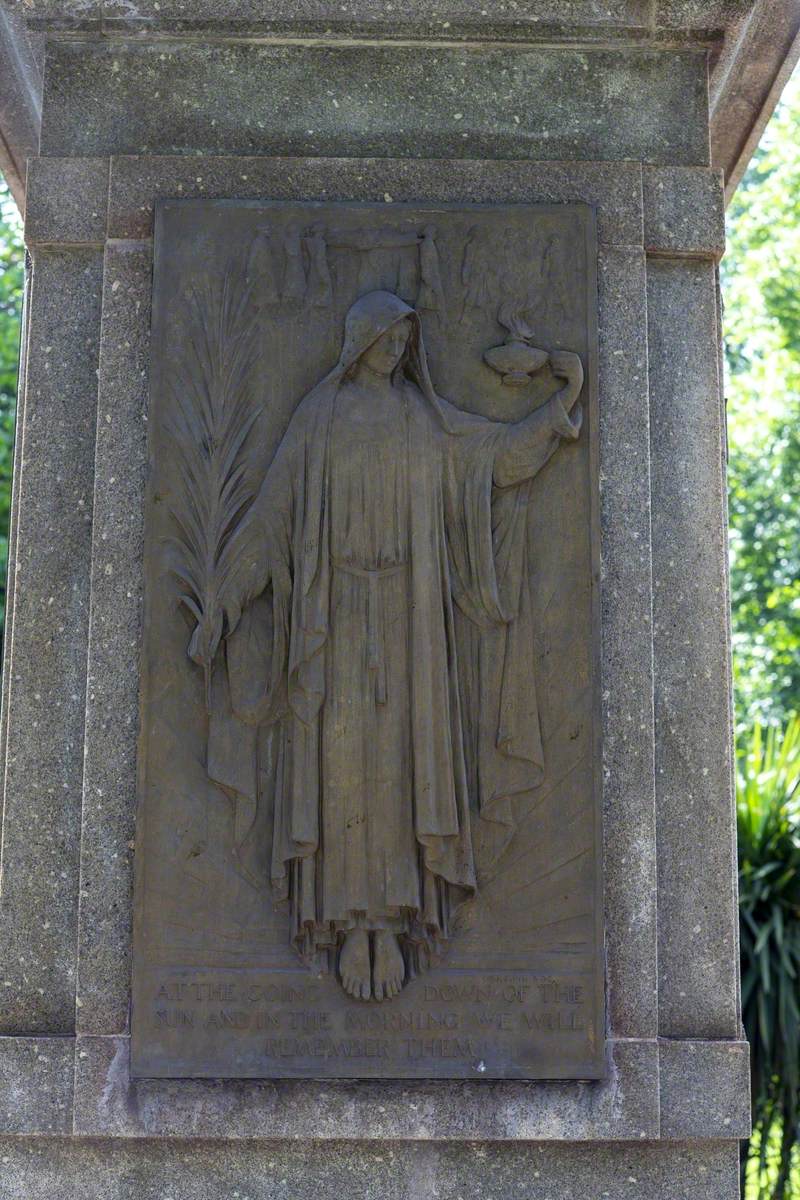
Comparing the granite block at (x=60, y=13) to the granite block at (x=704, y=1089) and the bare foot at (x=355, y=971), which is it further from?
the granite block at (x=704, y=1089)

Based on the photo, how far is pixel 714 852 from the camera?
510cm

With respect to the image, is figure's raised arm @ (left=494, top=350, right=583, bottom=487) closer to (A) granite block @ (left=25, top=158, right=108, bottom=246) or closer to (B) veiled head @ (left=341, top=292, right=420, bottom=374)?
(B) veiled head @ (left=341, top=292, right=420, bottom=374)

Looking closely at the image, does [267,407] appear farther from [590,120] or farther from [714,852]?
[714,852]

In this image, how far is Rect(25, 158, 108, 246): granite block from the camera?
17.5 feet

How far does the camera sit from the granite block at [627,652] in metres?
4.96

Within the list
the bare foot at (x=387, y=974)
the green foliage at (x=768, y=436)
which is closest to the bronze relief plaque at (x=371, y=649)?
the bare foot at (x=387, y=974)

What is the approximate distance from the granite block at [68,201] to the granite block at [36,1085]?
2455 mm

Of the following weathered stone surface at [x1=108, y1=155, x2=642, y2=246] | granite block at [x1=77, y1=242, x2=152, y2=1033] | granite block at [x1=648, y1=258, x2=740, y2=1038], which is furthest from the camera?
weathered stone surface at [x1=108, y1=155, x2=642, y2=246]

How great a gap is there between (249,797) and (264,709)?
0.26 m

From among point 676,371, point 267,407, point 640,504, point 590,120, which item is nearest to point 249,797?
point 267,407

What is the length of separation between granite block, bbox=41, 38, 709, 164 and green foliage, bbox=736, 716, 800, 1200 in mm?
4907

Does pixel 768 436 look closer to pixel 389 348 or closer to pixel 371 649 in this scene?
pixel 389 348

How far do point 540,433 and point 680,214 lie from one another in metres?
0.92

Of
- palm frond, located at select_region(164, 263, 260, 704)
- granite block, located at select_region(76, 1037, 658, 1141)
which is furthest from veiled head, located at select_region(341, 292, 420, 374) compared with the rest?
granite block, located at select_region(76, 1037, 658, 1141)
